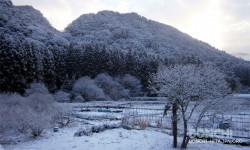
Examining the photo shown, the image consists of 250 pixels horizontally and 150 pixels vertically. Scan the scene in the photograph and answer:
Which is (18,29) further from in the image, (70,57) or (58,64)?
(58,64)

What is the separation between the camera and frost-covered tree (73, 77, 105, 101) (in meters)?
57.3

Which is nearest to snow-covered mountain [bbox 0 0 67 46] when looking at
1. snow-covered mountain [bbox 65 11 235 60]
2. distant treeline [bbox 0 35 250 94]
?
distant treeline [bbox 0 35 250 94]

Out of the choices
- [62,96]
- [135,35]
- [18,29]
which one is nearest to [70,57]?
[62,96]

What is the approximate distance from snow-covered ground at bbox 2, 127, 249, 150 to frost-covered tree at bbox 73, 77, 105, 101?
35.0m

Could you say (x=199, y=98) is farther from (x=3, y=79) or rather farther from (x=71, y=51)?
(x=71, y=51)

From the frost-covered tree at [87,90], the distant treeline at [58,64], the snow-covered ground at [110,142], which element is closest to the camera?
the snow-covered ground at [110,142]

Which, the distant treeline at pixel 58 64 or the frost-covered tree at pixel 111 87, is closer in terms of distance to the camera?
the distant treeline at pixel 58 64

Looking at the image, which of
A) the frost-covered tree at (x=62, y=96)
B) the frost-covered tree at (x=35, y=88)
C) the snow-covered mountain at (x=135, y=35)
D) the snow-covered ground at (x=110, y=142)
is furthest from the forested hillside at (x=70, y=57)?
the snow-covered ground at (x=110, y=142)

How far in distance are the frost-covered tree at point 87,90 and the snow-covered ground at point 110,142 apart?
35.0 metres

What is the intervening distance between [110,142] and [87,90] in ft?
128

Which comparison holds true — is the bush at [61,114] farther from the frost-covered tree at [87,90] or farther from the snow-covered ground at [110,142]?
the frost-covered tree at [87,90]

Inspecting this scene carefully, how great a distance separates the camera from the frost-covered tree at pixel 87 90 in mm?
57312

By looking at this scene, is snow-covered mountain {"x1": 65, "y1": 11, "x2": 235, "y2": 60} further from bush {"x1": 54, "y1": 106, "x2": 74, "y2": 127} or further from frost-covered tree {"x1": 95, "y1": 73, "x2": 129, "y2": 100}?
bush {"x1": 54, "y1": 106, "x2": 74, "y2": 127}

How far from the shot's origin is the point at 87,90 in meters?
57.5
